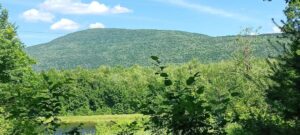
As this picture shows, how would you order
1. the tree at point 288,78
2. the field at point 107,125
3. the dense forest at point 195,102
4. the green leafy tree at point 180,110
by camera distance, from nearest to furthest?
the tree at point 288,78, the dense forest at point 195,102, the green leafy tree at point 180,110, the field at point 107,125

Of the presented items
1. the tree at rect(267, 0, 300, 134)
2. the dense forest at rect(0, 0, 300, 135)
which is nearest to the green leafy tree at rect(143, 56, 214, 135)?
the dense forest at rect(0, 0, 300, 135)

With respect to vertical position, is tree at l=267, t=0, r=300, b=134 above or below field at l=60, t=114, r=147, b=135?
above

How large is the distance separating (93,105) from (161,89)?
11589cm

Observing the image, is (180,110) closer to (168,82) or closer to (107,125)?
(168,82)

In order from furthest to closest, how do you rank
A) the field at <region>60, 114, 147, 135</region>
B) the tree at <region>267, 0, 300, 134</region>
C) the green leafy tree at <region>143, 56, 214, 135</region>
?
the field at <region>60, 114, 147, 135</region>
the green leafy tree at <region>143, 56, 214, 135</region>
the tree at <region>267, 0, 300, 134</region>

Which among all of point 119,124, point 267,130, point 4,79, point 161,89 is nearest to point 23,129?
point 119,124

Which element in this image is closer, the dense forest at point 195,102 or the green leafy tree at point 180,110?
the dense forest at point 195,102

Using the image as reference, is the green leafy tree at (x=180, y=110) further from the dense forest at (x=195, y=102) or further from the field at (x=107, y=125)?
the field at (x=107, y=125)

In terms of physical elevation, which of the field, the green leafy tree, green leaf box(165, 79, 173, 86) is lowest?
the field

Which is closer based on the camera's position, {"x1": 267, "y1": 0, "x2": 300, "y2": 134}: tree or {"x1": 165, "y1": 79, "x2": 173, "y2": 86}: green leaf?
{"x1": 267, "y1": 0, "x2": 300, "y2": 134}: tree

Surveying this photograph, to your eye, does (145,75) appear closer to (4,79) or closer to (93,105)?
(93,105)

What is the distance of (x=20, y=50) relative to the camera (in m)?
60.3

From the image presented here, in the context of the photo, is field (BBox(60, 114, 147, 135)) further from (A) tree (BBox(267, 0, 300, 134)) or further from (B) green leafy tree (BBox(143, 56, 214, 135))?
(A) tree (BBox(267, 0, 300, 134))

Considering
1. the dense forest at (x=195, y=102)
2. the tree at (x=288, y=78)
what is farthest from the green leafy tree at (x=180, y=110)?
the tree at (x=288, y=78)
